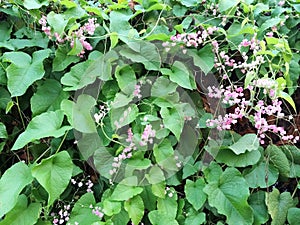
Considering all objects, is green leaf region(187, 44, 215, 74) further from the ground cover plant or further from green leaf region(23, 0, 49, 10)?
green leaf region(23, 0, 49, 10)

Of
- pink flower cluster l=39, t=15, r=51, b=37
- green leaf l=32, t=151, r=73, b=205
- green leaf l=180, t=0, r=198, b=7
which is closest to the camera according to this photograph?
green leaf l=32, t=151, r=73, b=205

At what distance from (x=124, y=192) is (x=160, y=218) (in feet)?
0.39

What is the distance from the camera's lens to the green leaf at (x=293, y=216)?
1.20 metres

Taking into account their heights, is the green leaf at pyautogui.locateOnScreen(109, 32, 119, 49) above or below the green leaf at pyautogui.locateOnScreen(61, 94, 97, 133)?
above

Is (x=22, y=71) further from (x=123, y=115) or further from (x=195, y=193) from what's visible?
(x=195, y=193)

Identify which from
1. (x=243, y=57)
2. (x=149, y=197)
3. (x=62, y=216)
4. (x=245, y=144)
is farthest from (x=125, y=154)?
(x=243, y=57)

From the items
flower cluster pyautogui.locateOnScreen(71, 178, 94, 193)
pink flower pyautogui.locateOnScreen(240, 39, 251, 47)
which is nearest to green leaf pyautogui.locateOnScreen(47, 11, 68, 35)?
flower cluster pyautogui.locateOnScreen(71, 178, 94, 193)

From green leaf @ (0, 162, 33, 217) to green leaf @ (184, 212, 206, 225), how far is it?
430mm

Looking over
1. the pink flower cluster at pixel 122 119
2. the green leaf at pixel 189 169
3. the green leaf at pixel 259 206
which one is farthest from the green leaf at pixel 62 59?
the green leaf at pixel 259 206

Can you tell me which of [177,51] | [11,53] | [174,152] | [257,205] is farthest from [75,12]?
[257,205]

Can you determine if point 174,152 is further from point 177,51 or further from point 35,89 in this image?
point 35,89

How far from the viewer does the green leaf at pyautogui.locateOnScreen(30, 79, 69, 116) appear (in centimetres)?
117

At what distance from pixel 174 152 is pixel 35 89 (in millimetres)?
456

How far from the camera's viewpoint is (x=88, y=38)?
124 centimetres
